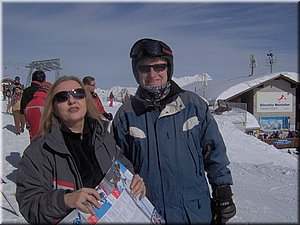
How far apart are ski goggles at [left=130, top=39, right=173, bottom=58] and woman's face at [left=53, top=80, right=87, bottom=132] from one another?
0.49 m

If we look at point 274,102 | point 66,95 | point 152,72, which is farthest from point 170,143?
point 274,102

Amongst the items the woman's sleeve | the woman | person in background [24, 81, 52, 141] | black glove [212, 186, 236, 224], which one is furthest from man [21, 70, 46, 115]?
black glove [212, 186, 236, 224]

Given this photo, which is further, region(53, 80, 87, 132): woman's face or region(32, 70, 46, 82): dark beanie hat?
region(32, 70, 46, 82): dark beanie hat

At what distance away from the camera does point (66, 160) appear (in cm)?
199

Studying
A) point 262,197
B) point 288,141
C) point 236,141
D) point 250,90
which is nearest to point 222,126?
point 236,141

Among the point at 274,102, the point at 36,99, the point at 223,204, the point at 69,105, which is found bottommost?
the point at 274,102

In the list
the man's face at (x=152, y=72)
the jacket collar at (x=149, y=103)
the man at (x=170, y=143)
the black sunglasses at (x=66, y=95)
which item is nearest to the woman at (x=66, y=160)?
the black sunglasses at (x=66, y=95)

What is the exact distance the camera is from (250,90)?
112 ft

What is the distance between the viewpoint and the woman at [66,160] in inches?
71.1

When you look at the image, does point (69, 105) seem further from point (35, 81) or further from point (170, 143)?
point (35, 81)

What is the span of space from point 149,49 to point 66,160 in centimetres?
92

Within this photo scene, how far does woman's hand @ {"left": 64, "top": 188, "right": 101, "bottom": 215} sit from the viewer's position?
1770mm

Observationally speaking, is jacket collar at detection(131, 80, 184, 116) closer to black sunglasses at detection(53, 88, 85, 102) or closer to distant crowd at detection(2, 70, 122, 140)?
distant crowd at detection(2, 70, 122, 140)

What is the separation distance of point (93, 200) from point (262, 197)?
4642 millimetres
